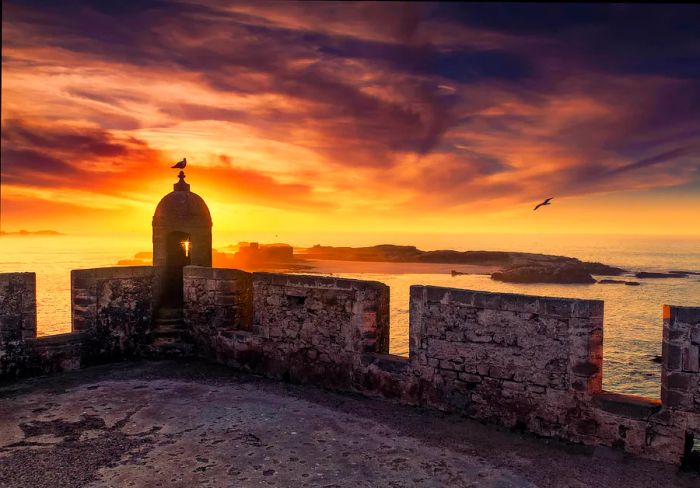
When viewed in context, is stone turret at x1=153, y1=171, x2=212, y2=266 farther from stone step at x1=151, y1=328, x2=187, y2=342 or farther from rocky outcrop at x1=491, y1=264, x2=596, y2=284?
rocky outcrop at x1=491, y1=264, x2=596, y2=284

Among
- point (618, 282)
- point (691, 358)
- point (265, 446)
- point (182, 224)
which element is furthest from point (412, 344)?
point (618, 282)

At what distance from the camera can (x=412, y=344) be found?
23.6ft

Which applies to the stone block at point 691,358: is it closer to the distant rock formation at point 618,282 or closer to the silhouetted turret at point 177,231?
the silhouetted turret at point 177,231

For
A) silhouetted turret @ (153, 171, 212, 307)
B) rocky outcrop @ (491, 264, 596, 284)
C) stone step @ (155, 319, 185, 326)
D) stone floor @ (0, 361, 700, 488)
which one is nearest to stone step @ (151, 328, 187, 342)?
stone step @ (155, 319, 185, 326)

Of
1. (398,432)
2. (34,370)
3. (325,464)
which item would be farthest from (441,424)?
(34,370)

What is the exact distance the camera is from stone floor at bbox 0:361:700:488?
501 cm

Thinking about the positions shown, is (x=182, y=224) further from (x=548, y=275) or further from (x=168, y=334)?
(x=548, y=275)

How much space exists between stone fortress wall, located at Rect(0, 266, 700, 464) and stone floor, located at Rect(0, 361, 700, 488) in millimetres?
308

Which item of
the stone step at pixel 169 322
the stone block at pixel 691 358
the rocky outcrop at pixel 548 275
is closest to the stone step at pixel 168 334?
the stone step at pixel 169 322

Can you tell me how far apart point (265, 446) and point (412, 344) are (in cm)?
252

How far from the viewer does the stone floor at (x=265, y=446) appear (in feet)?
16.4

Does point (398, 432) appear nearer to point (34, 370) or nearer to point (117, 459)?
point (117, 459)

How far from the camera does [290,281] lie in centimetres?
855

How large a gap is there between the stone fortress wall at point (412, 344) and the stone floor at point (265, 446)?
1.01 ft
